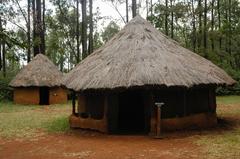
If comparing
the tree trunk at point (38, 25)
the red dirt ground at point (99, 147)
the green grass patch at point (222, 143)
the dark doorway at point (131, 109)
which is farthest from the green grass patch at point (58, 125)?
the tree trunk at point (38, 25)

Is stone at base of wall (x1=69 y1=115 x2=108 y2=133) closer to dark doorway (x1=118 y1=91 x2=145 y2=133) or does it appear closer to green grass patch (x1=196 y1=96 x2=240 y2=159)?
dark doorway (x1=118 y1=91 x2=145 y2=133)

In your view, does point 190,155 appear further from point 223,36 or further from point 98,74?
point 223,36

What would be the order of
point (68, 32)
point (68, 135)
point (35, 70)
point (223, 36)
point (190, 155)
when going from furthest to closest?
point (68, 32) < point (223, 36) < point (35, 70) < point (68, 135) < point (190, 155)

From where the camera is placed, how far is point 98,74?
1396cm

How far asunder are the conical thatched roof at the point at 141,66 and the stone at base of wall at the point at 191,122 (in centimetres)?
136

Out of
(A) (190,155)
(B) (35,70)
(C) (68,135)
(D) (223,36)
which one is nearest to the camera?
(A) (190,155)

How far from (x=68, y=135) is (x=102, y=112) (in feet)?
4.87

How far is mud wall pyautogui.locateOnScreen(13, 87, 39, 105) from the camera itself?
2525 cm

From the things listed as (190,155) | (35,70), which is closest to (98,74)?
(190,155)

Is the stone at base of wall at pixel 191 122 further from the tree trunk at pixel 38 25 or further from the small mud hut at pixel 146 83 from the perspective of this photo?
the tree trunk at pixel 38 25

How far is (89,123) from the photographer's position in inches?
576

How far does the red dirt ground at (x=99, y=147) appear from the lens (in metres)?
10.5

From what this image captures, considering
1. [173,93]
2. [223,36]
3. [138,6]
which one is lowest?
[173,93]

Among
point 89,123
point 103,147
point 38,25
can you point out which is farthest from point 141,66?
point 38,25
